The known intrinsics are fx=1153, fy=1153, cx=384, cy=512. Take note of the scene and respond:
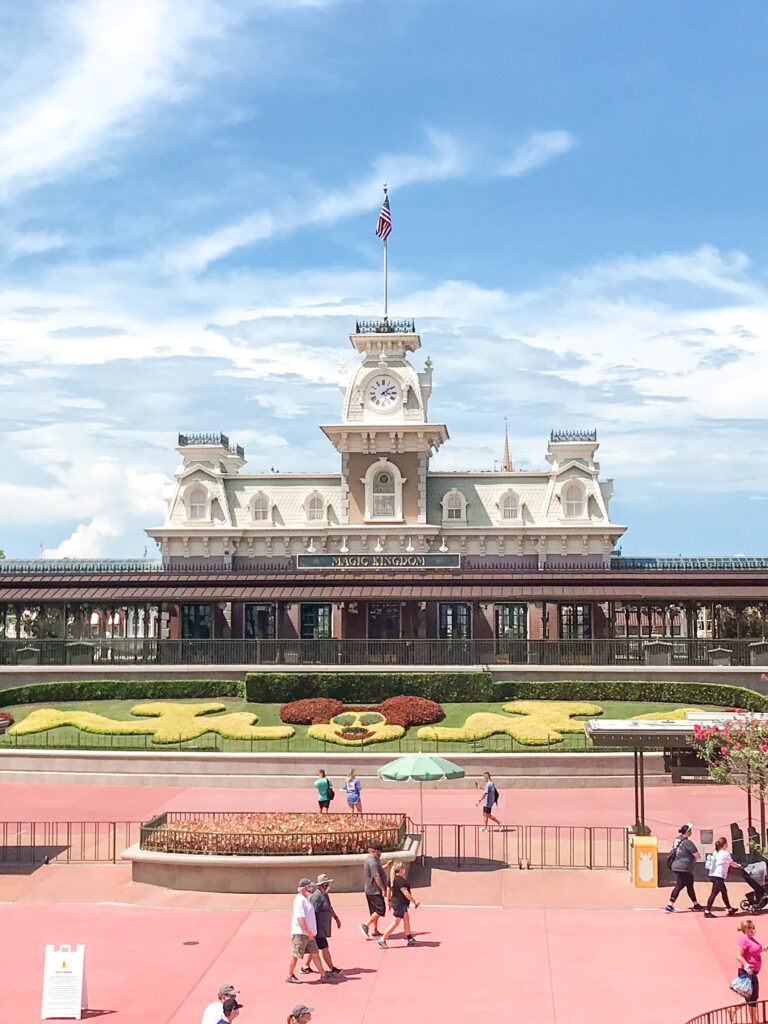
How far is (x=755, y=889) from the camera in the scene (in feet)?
69.2

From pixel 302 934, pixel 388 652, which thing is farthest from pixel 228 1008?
A: pixel 388 652

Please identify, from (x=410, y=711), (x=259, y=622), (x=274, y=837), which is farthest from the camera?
(x=259, y=622)

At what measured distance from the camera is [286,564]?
65.6m

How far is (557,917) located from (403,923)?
9.85 ft

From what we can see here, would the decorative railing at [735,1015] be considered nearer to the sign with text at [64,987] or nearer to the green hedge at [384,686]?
the sign with text at [64,987]

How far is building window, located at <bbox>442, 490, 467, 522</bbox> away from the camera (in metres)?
Result: 65.5

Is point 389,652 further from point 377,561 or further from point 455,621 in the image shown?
point 377,561

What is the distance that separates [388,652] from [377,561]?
9068mm

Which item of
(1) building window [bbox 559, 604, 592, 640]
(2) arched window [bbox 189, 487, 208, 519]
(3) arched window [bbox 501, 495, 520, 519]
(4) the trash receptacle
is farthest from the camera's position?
(2) arched window [bbox 189, 487, 208, 519]

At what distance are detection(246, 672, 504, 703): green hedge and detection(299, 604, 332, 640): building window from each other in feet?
43.9

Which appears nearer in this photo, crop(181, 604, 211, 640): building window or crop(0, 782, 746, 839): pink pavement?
crop(0, 782, 746, 839): pink pavement

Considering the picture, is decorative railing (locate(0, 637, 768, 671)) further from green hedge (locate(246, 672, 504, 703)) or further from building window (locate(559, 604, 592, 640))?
building window (locate(559, 604, 592, 640))

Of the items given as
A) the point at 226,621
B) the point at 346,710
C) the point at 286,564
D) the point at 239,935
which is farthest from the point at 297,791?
the point at 286,564

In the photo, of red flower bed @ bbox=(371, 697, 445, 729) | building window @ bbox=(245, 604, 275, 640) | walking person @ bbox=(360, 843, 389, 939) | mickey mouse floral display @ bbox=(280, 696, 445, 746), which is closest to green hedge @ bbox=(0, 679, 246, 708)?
mickey mouse floral display @ bbox=(280, 696, 445, 746)
